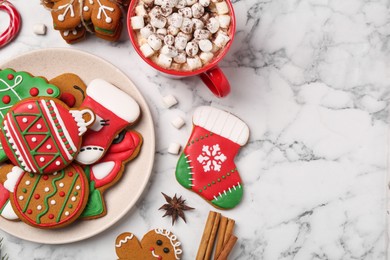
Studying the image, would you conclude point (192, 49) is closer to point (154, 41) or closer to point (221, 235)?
point (154, 41)

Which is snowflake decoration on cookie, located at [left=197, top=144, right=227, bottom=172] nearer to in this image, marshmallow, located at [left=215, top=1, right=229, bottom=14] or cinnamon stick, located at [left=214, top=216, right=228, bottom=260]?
cinnamon stick, located at [left=214, top=216, right=228, bottom=260]

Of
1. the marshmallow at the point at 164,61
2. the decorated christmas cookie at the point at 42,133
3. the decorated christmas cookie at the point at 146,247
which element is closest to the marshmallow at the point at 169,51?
the marshmallow at the point at 164,61

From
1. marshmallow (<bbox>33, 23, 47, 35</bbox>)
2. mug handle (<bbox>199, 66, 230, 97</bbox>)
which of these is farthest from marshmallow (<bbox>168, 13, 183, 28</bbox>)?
marshmallow (<bbox>33, 23, 47, 35</bbox>)

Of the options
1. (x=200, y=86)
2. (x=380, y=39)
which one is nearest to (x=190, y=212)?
(x=200, y=86)

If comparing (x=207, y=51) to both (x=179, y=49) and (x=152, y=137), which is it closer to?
(x=179, y=49)

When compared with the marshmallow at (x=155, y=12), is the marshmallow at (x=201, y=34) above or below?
below

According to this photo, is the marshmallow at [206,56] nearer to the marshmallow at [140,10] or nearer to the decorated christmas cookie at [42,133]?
the marshmallow at [140,10]
